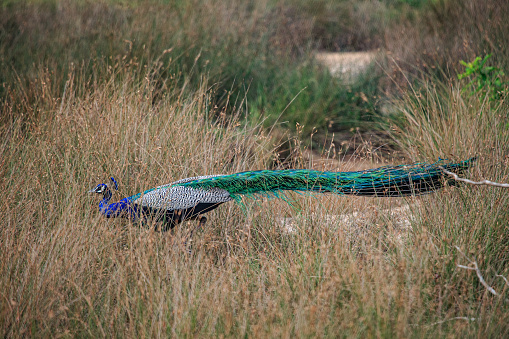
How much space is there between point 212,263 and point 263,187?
556 millimetres

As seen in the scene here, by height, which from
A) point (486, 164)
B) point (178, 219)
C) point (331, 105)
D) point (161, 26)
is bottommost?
point (331, 105)

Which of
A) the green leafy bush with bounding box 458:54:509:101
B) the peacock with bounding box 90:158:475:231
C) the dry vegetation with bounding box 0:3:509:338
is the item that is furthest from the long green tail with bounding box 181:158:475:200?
the green leafy bush with bounding box 458:54:509:101

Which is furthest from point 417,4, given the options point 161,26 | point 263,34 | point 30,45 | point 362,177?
point 362,177

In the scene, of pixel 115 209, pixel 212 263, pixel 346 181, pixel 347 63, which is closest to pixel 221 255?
pixel 212 263

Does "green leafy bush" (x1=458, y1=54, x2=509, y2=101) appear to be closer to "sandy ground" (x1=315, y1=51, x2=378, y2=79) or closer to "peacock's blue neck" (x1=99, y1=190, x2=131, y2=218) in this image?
"sandy ground" (x1=315, y1=51, x2=378, y2=79)

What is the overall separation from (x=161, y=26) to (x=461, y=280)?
4.59m

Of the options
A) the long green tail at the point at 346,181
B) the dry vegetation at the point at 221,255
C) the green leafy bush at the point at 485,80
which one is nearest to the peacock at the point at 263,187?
the long green tail at the point at 346,181

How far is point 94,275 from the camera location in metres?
2.43

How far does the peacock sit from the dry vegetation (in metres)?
0.12

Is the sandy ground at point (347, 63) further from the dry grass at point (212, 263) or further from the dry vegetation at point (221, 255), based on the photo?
the dry grass at point (212, 263)

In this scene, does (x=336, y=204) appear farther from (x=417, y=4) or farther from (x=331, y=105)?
(x=417, y=4)

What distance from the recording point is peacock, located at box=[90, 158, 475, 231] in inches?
101

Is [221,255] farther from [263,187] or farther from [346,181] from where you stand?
[346,181]

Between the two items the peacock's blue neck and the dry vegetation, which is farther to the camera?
the peacock's blue neck
